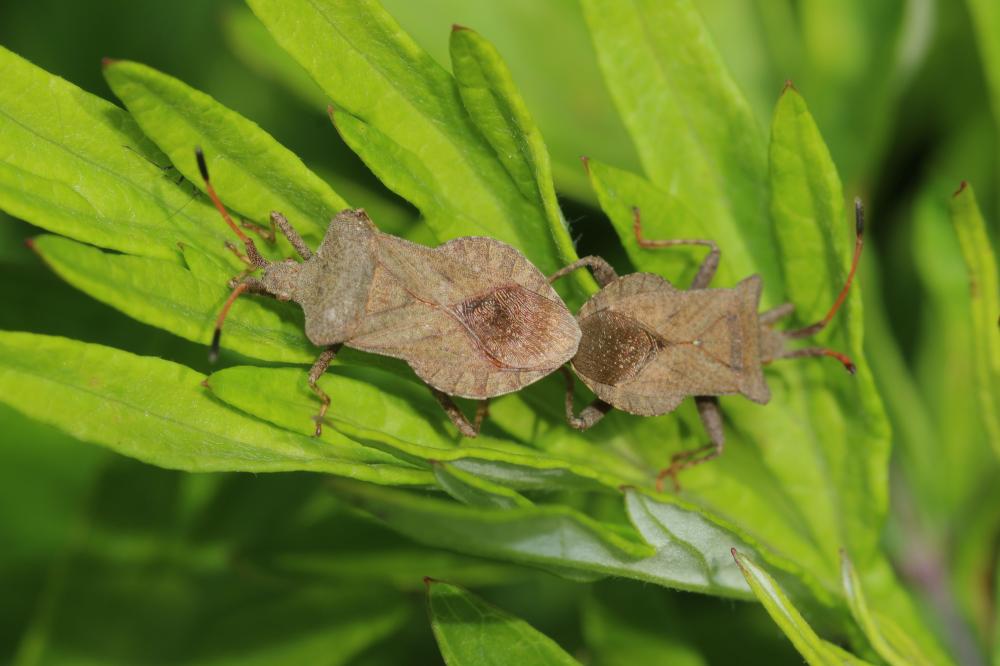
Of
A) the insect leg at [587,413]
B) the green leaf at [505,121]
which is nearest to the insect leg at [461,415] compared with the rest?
the insect leg at [587,413]

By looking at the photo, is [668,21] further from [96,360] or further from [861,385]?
[96,360]

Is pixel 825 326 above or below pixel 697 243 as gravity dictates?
below

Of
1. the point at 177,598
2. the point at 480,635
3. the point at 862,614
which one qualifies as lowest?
the point at 177,598

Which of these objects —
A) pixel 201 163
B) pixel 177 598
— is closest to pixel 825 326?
pixel 201 163

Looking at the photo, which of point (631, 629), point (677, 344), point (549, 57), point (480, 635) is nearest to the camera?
point (480, 635)

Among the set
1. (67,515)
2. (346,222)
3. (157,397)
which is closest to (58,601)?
(67,515)

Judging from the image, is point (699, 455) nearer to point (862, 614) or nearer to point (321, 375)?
point (862, 614)

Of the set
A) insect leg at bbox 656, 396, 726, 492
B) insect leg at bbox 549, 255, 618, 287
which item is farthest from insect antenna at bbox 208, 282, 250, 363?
insect leg at bbox 656, 396, 726, 492
